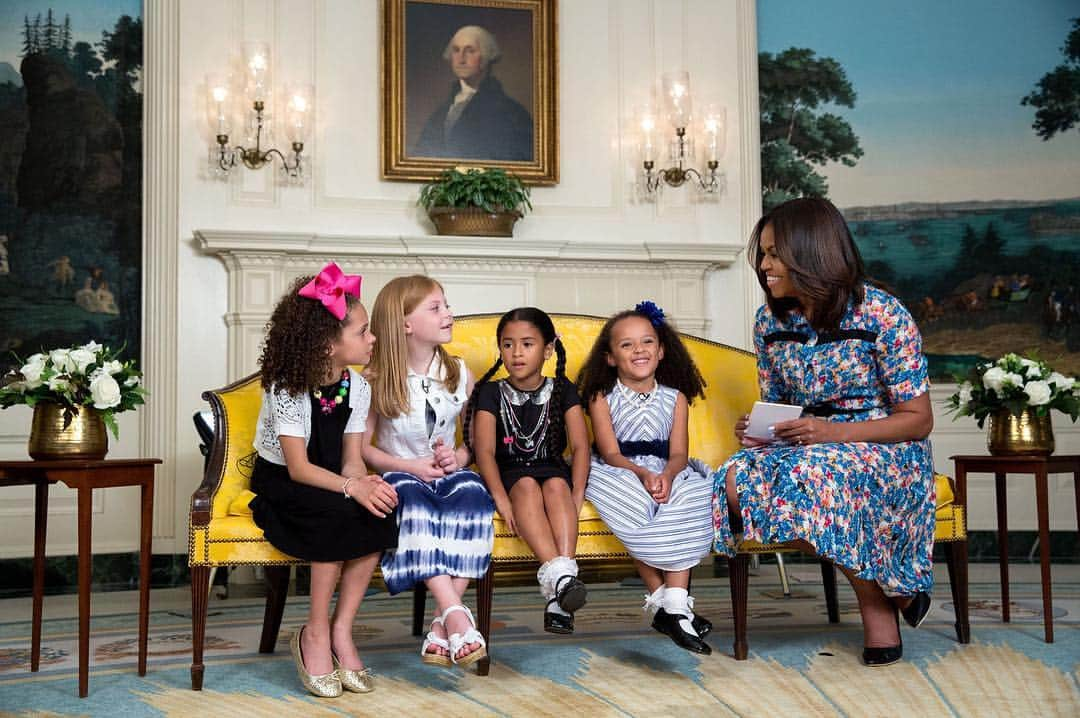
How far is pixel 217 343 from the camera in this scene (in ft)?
18.5

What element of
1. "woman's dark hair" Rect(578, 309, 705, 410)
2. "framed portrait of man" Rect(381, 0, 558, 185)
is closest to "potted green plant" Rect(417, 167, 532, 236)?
"framed portrait of man" Rect(381, 0, 558, 185)

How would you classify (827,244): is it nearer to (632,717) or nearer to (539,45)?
(632,717)


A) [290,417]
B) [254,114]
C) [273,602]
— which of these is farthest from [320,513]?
[254,114]

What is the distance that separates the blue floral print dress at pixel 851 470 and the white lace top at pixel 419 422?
920 mm

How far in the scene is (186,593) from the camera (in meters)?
5.30

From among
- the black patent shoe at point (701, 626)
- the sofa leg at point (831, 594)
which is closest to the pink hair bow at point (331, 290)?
the black patent shoe at point (701, 626)

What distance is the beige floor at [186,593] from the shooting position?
4809mm

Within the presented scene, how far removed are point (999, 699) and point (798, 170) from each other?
4128 mm

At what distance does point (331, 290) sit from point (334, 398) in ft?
1.05

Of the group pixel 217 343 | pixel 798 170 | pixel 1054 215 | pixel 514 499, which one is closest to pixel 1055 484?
pixel 1054 215

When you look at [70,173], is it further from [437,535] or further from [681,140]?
[437,535]

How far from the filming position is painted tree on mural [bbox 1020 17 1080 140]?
6.61 m

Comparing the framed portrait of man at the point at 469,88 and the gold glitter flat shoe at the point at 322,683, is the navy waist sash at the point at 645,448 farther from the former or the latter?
the framed portrait of man at the point at 469,88

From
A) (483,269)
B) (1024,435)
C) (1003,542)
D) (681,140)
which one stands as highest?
(681,140)
